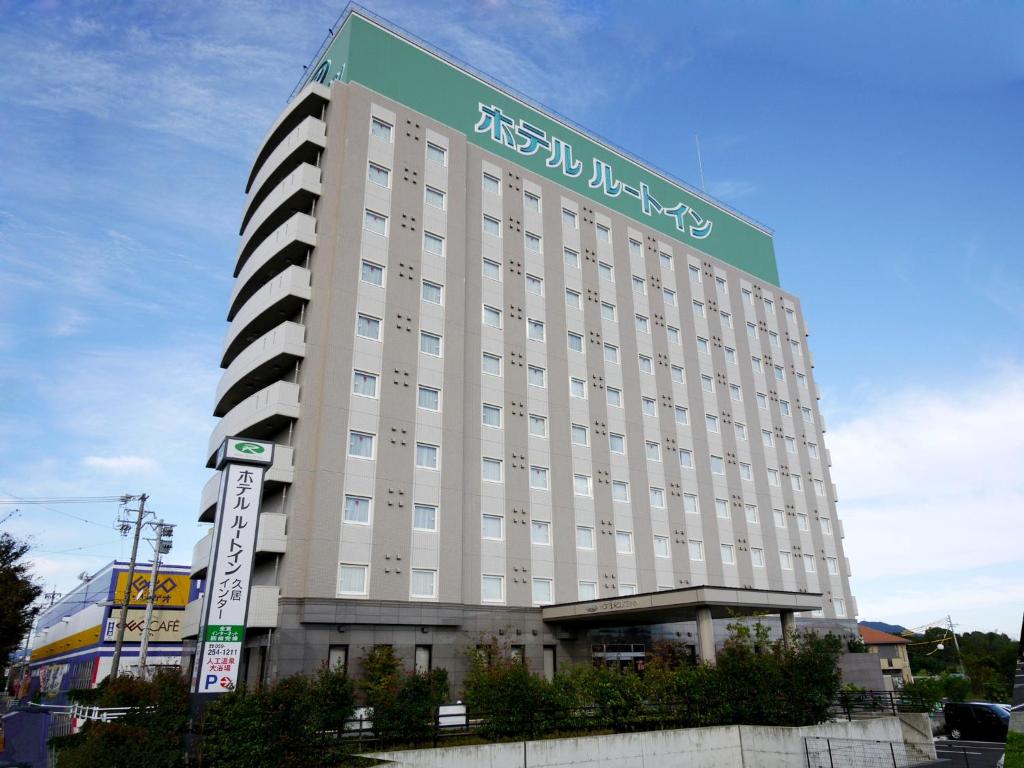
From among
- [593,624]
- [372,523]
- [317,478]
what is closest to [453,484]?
[372,523]

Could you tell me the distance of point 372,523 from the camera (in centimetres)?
3281

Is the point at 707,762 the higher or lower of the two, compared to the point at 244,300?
lower

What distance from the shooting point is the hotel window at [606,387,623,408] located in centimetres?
4475

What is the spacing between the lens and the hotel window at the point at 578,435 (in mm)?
41906

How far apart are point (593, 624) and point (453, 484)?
10575 mm

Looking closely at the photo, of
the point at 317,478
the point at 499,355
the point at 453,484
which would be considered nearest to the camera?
the point at 317,478

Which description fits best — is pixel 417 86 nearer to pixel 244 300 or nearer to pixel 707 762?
pixel 244 300

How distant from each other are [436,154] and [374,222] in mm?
6732

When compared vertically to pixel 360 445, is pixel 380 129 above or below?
above

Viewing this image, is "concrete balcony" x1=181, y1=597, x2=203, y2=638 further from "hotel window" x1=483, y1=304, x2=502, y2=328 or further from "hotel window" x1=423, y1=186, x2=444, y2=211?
"hotel window" x1=423, y1=186, x2=444, y2=211

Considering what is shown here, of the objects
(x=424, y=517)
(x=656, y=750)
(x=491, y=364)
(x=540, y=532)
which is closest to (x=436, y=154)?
(x=491, y=364)

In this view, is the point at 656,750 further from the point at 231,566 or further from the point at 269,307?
the point at 269,307

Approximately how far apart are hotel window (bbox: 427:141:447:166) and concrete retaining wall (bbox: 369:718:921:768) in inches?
1210

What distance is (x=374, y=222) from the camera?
3781 cm
